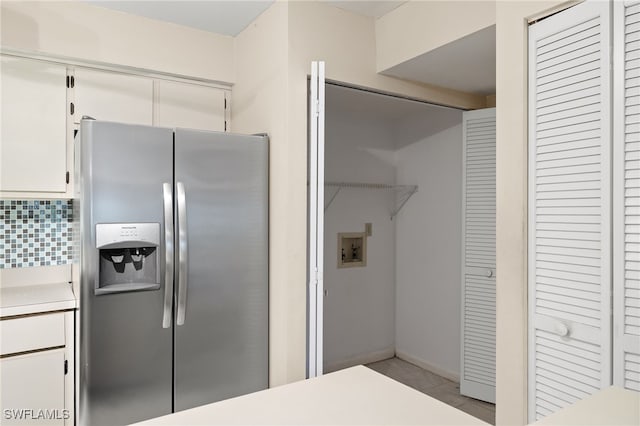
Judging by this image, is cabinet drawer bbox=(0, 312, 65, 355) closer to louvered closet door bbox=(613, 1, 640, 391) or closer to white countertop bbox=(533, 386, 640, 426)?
white countertop bbox=(533, 386, 640, 426)

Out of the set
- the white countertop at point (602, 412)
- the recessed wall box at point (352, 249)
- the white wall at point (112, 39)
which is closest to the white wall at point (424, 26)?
the white wall at point (112, 39)

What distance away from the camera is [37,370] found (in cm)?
206

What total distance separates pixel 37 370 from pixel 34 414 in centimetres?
21

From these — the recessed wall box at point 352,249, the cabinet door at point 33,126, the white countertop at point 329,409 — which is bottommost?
the white countertop at point 329,409

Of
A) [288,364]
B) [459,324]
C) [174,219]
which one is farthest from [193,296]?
[459,324]

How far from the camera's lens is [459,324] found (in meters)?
3.50

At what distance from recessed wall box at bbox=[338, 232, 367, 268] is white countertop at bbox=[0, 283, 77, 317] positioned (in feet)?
6.93

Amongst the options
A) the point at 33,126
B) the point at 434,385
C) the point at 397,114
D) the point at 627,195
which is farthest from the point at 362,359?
the point at 33,126

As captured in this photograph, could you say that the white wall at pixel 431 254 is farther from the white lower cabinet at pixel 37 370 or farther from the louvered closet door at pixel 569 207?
the white lower cabinet at pixel 37 370

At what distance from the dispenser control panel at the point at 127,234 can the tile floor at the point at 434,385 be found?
7.64ft

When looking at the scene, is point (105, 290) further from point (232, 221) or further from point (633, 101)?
point (633, 101)

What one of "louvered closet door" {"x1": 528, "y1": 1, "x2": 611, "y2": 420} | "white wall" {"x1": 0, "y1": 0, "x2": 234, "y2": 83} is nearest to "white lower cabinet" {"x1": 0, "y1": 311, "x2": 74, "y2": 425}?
"white wall" {"x1": 0, "y1": 0, "x2": 234, "y2": 83}

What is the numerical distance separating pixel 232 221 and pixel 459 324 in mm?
2211

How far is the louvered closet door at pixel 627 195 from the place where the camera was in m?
1.26
